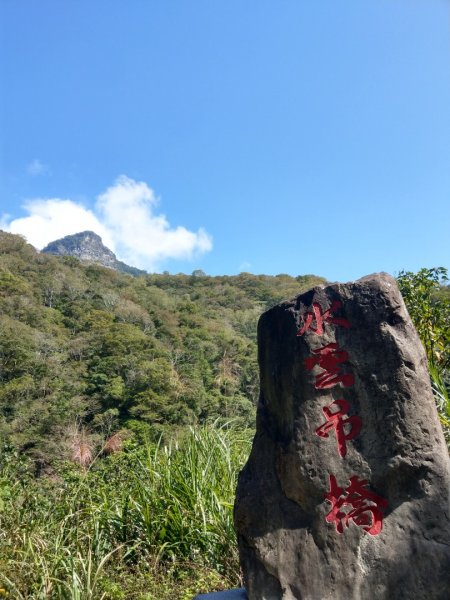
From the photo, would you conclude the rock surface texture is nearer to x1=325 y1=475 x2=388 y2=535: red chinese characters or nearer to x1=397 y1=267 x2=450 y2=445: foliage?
x1=325 y1=475 x2=388 y2=535: red chinese characters

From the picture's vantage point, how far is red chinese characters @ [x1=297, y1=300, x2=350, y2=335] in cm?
209

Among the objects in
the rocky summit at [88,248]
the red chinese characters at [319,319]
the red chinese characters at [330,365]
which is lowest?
the red chinese characters at [330,365]

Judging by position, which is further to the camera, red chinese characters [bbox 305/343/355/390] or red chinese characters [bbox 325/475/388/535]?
red chinese characters [bbox 305/343/355/390]

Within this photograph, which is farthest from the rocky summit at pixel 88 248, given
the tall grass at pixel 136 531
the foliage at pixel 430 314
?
the tall grass at pixel 136 531

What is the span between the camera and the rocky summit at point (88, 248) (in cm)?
9456

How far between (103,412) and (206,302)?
20854 mm

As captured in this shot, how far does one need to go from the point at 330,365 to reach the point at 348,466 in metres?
0.37

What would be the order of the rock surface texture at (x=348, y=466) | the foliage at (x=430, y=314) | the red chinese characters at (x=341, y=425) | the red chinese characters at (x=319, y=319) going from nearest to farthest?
the rock surface texture at (x=348, y=466)
the red chinese characters at (x=341, y=425)
the red chinese characters at (x=319, y=319)
the foliage at (x=430, y=314)

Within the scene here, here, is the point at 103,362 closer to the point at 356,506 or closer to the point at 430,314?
the point at 430,314

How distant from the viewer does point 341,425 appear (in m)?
2.00

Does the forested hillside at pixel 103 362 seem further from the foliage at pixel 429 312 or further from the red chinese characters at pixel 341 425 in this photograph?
the red chinese characters at pixel 341 425

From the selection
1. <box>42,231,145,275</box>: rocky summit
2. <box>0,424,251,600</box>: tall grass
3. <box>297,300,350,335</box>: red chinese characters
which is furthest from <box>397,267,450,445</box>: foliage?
<box>42,231,145,275</box>: rocky summit

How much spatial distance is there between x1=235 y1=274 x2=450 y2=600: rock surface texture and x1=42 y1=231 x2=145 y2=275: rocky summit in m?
91.5

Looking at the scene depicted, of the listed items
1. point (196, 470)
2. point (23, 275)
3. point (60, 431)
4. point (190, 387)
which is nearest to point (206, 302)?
point (23, 275)
